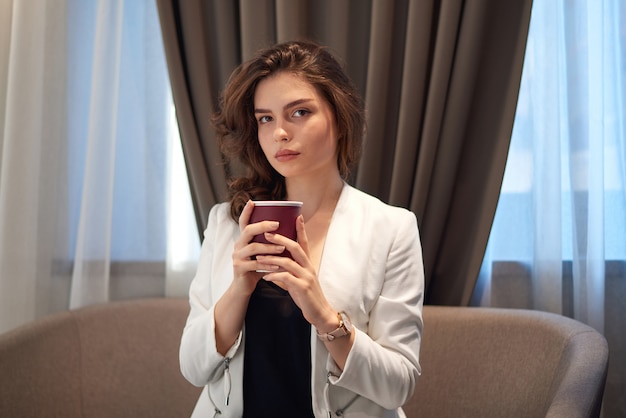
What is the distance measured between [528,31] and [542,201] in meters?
0.54

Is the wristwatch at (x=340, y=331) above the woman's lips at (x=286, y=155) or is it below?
below

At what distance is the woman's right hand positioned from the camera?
120 cm

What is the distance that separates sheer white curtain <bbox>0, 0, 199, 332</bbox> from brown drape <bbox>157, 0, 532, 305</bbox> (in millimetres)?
175

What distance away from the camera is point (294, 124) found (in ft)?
4.73

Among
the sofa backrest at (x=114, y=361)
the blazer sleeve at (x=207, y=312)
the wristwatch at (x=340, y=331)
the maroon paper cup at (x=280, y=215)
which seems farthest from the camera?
the sofa backrest at (x=114, y=361)

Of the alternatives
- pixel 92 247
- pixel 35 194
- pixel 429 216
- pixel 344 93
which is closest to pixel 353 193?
pixel 344 93

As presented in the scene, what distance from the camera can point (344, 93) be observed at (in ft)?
4.93

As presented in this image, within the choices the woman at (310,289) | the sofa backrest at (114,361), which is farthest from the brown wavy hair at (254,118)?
the sofa backrest at (114,361)

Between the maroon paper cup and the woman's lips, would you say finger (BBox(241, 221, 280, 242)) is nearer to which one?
the maroon paper cup

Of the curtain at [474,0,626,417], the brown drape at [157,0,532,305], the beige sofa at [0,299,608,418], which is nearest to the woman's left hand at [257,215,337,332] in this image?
the beige sofa at [0,299,608,418]

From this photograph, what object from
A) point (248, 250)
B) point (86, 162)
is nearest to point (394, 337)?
point (248, 250)

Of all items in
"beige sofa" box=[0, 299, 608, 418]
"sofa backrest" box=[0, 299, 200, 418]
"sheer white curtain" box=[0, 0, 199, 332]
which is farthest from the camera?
"sheer white curtain" box=[0, 0, 199, 332]

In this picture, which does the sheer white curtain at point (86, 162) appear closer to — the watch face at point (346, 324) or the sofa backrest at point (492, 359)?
the sofa backrest at point (492, 359)

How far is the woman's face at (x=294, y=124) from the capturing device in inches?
56.4
